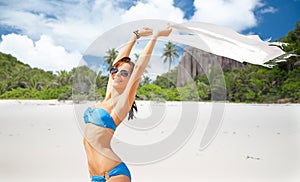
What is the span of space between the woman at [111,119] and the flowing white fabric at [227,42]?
0.35m

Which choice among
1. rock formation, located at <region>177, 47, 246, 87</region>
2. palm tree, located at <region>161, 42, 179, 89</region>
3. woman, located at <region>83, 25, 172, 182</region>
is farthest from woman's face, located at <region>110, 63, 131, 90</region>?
rock formation, located at <region>177, 47, 246, 87</region>

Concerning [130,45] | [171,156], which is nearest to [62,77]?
[171,156]

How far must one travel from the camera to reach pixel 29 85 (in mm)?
19750

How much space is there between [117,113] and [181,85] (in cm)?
102

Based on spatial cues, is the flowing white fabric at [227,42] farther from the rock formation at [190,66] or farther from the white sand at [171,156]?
the white sand at [171,156]

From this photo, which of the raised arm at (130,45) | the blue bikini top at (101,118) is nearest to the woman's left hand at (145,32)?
the raised arm at (130,45)

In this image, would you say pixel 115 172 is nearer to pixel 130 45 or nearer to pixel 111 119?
pixel 111 119

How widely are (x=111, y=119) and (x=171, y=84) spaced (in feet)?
3.57

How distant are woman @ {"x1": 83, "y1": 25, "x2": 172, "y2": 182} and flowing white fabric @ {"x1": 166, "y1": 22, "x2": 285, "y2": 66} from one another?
1.15 feet

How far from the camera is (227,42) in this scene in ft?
6.86

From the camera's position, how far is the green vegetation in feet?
7.73

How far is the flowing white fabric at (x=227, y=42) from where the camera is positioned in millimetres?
1986

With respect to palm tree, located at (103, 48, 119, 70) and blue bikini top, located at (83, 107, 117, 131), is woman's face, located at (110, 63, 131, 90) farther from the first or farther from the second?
palm tree, located at (103, 48, 119, 70)

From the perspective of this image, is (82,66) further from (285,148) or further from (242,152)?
(285,148)
